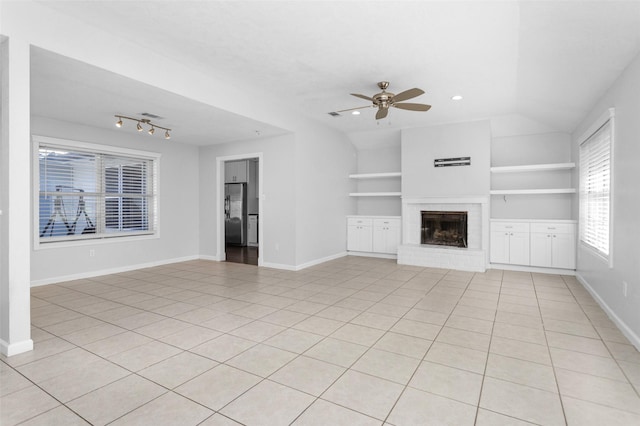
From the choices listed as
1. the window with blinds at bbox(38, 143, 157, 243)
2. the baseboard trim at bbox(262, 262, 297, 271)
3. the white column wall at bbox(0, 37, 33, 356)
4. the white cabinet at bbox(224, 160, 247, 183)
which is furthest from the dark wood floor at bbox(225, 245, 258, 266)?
the white column wall at bbox(0, 37, 33, 356)

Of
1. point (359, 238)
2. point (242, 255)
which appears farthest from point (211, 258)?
point (359, 238)

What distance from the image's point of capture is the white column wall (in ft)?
8.34

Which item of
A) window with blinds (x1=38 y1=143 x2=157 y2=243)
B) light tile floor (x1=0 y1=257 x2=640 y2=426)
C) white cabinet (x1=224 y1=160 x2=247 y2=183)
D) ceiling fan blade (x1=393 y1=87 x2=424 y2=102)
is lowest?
light tile floor (x1=0 y1=257 x2=640 y2=426)

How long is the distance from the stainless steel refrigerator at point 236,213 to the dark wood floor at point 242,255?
29 cm

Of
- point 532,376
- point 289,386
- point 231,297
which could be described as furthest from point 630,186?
point 231,297

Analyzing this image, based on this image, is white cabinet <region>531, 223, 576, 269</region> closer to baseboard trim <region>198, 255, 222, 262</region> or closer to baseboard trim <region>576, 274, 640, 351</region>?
baseboard trim <region>576, 274, 640, 351</region>

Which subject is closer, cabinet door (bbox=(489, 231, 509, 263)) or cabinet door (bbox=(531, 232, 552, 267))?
cabinet door (bbox=(531, 232, 552, 267))

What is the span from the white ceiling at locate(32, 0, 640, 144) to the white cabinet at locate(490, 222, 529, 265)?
1.96 m

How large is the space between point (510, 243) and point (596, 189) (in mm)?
1786

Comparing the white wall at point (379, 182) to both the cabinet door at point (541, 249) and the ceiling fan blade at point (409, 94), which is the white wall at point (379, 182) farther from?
the ceiling fan blade at point (409, 94)

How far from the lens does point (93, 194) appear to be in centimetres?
561

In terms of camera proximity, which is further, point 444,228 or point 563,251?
point 444,228

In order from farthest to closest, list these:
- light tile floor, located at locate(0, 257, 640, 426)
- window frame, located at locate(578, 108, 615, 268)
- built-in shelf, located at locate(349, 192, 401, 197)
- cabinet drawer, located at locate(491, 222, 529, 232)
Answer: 1. built-in shelf, located at locate(349, 192, 401, 197)
2. cabinet drawer, located at locate(491, 222, 529, 232)
3. window frame, located at locate(578, 108, 615, 268)
4. light tile floor, located at locate(0, 257, 640, 426)

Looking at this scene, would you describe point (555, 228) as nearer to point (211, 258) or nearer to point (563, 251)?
point (563, 251)
